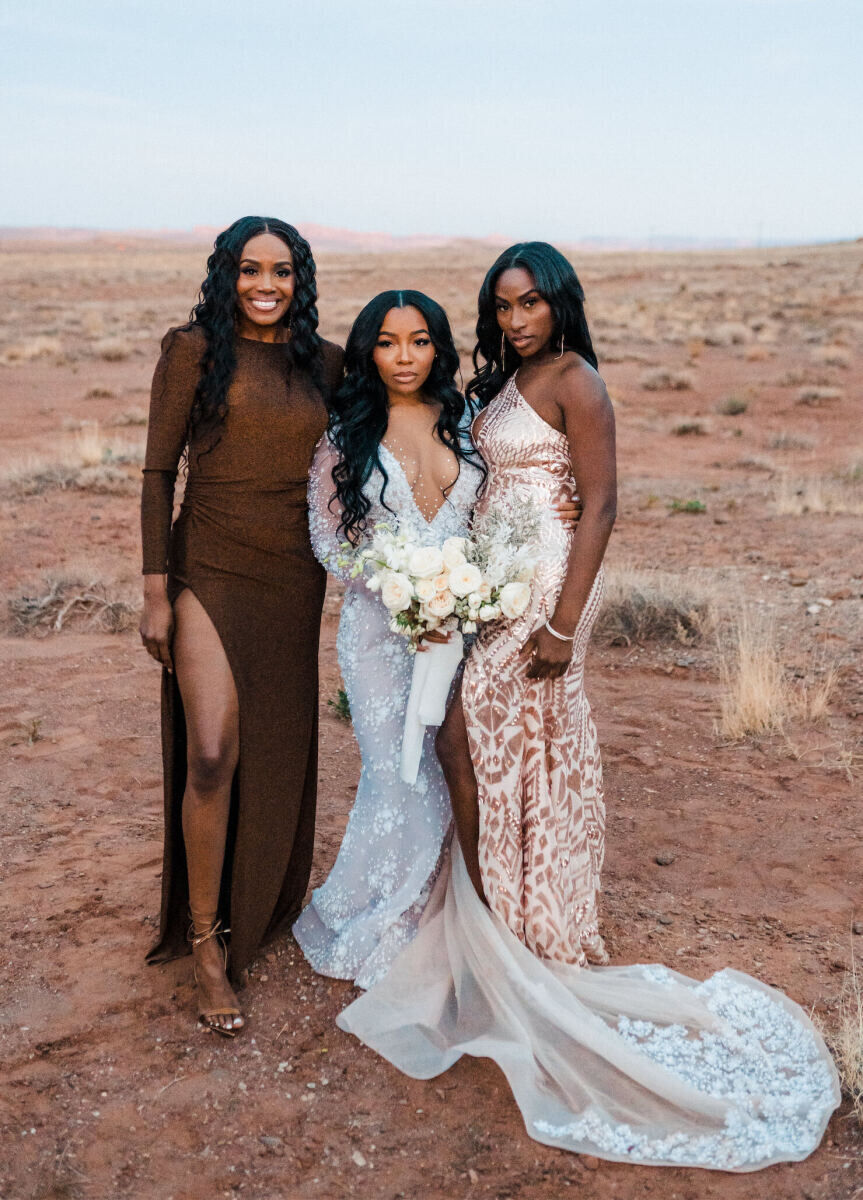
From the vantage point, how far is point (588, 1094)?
3.02 meters

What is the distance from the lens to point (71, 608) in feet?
25.8

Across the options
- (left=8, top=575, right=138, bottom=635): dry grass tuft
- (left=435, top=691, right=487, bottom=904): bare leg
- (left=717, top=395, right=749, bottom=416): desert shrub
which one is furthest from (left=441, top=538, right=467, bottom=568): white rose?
(left=717, top=395, right=749, bottom=416): desert shrub

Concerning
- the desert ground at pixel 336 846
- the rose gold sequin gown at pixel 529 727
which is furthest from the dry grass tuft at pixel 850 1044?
the rose gold sequin gown at pixel 529 727

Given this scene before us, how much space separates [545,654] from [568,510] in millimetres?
454

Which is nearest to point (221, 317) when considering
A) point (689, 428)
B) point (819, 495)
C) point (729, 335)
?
point (819, 495)

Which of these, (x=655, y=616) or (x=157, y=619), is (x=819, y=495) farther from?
(x=157, y=619)

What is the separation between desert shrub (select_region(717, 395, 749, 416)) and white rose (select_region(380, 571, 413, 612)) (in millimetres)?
14900

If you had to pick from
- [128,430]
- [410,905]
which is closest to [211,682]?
[410,905]

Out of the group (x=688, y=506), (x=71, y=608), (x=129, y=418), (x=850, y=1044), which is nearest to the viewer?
(x=850, y=1044)

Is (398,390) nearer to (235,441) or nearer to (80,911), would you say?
(235,441)

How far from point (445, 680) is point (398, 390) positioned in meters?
0.96

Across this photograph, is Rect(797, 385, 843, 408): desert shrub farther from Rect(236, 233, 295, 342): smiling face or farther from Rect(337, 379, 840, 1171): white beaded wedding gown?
Rect(236, 233, 295, 342): smiling face

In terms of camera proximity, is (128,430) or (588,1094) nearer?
(588,1094)

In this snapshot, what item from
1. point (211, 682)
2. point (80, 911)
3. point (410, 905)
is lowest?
point (80, 911)
